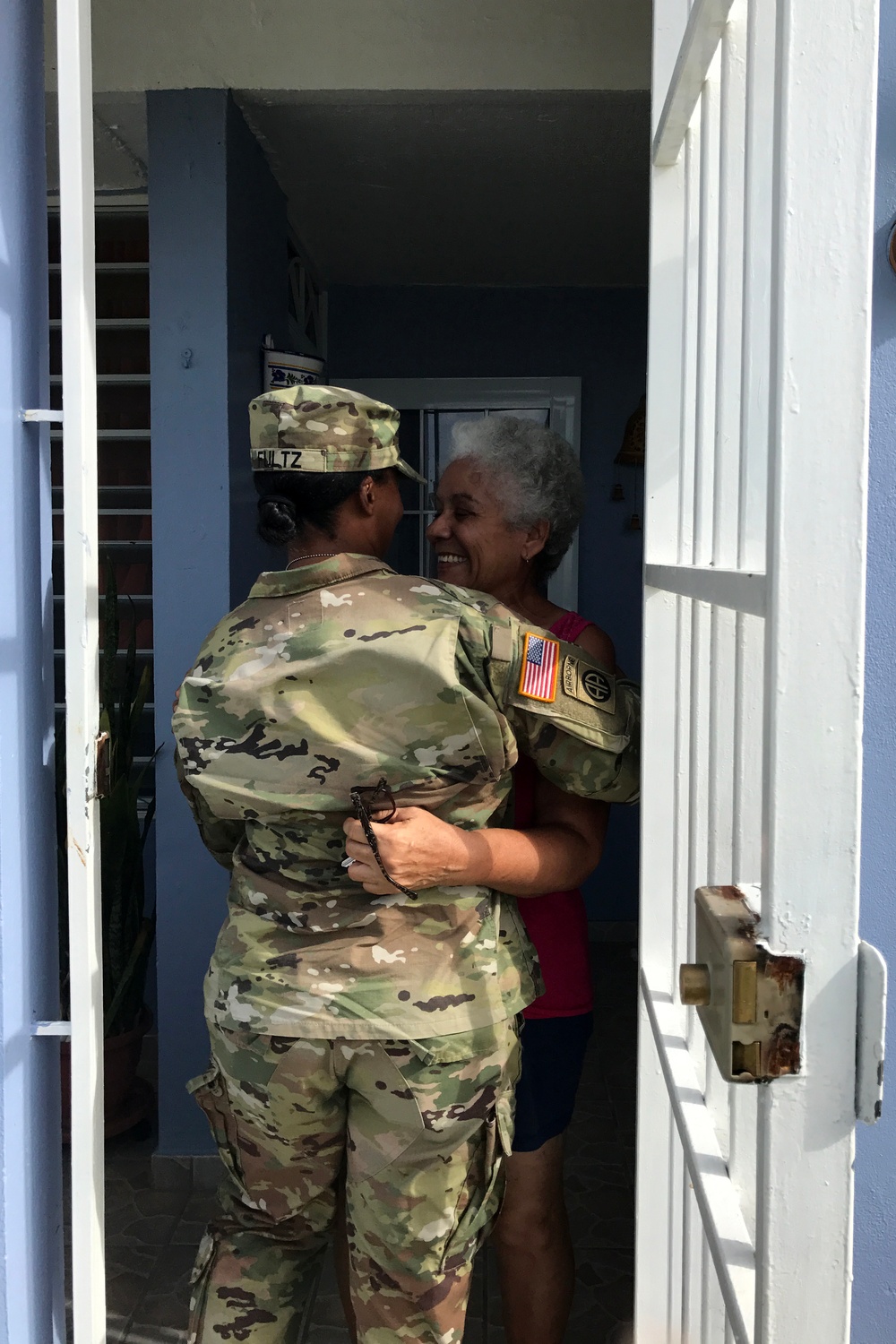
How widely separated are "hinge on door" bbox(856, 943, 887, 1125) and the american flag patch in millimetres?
875

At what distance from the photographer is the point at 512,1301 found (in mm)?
1957

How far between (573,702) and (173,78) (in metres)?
2.01

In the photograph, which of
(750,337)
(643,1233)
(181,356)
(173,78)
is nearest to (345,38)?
(173,78)

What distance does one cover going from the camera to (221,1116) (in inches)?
65.1

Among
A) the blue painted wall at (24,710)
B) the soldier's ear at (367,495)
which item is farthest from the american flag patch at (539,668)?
the blue painted wall at (24,710)

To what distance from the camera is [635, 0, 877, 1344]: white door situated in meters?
0.67

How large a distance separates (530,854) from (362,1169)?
1.71 feet

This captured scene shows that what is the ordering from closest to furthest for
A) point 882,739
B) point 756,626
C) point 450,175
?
point 756,626
point 882,739
point 450,175

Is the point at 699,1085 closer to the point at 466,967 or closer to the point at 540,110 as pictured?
the point at 466,967

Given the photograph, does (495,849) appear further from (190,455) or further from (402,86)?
(402,86)

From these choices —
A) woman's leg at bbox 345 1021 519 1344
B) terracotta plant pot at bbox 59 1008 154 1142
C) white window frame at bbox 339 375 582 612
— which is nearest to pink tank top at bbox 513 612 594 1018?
woman's leg at bbox 345 1021 519 1344

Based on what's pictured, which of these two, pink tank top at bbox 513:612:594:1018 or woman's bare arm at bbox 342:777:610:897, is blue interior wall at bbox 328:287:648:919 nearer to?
pink tank top at bbox 513:612:594:1018

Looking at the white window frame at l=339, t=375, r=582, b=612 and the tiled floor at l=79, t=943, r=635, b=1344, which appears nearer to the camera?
the tiled floor at l=79, t=943, r=635, b=1344

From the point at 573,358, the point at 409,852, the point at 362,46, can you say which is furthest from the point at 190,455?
the point at 573,358
